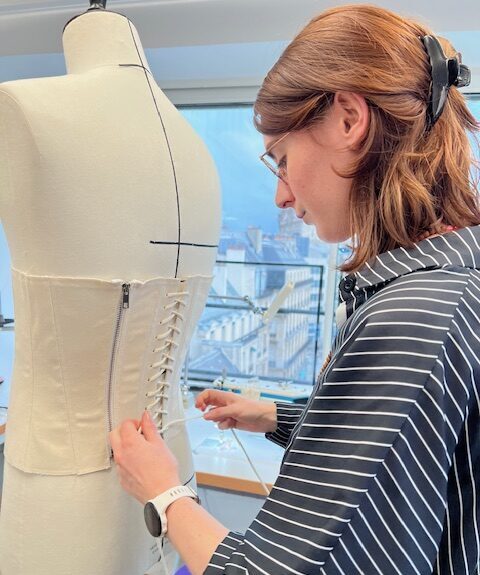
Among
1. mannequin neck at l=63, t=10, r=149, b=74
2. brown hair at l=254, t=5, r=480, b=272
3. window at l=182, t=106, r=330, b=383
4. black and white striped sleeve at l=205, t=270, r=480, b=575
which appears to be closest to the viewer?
black and white striped sleeve at l=205, t=270, r=480, b=575

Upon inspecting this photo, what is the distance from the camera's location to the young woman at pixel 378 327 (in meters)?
0.43

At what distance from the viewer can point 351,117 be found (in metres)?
0.54

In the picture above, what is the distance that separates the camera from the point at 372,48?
531mm

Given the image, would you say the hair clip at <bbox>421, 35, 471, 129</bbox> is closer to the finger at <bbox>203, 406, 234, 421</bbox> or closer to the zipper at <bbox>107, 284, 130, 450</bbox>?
the zipper at <bbox>107, 284, 130, 450</bbox>

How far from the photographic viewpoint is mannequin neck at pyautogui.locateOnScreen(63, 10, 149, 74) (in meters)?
0.77

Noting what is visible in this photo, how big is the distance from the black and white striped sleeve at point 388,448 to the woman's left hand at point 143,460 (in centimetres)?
20

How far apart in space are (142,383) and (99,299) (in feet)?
0.56

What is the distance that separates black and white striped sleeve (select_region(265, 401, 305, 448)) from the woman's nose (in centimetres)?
41

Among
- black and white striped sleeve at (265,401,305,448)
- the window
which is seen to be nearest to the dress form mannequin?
black and white striped sleeve at (265,401,305,448)

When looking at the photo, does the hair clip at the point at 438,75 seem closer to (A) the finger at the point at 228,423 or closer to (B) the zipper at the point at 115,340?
(B) the zipper at the point at 115,340

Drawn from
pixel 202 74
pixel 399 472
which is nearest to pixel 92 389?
pixel 399 472

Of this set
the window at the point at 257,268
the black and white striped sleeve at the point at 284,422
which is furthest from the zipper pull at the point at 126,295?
the window at the point at 257,268

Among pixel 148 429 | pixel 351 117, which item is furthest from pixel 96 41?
pixel 148 429

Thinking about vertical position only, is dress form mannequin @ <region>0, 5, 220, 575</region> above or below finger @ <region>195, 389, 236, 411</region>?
above
